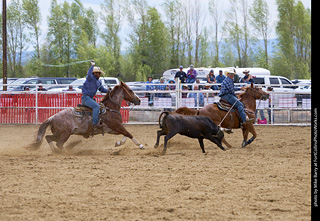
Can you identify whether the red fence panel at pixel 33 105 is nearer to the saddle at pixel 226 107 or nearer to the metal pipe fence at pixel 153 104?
the metal pipe fence at pixel 153 104

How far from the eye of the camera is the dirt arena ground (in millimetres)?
4867

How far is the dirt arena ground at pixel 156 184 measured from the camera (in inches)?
192

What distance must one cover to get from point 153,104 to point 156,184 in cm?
1128

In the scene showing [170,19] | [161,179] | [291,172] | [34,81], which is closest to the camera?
[161,179]

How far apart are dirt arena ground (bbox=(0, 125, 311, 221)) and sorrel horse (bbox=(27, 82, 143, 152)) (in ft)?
1.26

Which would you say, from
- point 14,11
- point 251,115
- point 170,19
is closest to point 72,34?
point 14,11

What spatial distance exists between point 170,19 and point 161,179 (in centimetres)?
5107

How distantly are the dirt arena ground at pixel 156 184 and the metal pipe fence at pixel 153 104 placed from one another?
6415mm

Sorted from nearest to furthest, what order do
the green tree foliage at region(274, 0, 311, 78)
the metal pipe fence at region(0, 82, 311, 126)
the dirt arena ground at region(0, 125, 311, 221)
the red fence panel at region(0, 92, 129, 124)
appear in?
the dirt arena ground at region(0, 125, 311, 221) → the metal pipe fence at region(0, 82, 311, 126) → the red fence panel at region(0, 92, 129, 124) → the green tree foliage at region(274, 0, 311, 78)

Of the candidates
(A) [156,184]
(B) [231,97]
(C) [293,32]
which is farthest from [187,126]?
(C) [293,32]

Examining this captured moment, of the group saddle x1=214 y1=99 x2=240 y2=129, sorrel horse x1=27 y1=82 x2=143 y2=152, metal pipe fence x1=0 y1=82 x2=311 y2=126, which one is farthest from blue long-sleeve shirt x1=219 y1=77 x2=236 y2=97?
metal pipe fence x1=0 y1=82 x2=311 y2=126

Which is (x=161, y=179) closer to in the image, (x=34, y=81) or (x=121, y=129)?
(x=121, y=129)

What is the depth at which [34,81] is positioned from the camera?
3039cm

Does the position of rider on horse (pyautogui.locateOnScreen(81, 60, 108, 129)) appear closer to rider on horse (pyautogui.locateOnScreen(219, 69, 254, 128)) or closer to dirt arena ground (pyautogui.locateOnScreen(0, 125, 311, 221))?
dirt arena ground (pyautogui.locateOnScreen(0, 125, 311, 221))
